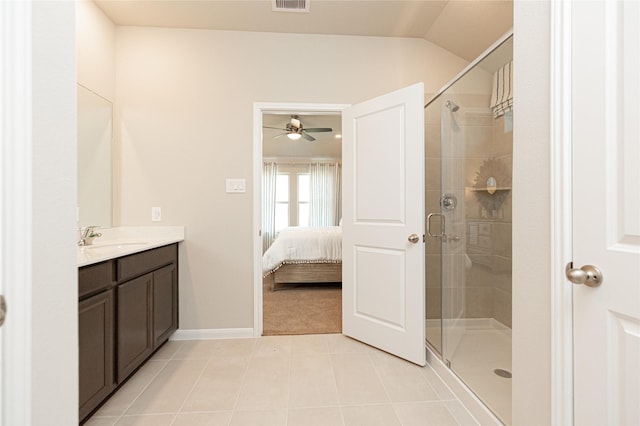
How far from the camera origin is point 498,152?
2262 millimetres

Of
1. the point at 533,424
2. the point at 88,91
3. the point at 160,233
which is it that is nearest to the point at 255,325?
the point at 160,233

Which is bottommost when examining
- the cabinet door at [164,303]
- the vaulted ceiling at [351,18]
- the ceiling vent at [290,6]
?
the cabinet door at [164,303]

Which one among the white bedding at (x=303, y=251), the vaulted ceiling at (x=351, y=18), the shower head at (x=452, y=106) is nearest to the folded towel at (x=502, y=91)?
the shower head at (x=452, y=106)

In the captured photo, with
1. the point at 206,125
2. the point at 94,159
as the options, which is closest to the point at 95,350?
the point at 94,159

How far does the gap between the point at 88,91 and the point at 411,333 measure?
9.90 ft

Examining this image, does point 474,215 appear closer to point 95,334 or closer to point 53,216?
point 53,216

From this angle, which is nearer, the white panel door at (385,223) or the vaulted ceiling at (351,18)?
the white panel door at (385,223)

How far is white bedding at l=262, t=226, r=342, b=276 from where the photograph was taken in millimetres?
4129

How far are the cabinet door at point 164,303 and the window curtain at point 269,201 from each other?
4.58 m

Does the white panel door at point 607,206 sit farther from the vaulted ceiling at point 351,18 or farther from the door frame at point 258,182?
the door frame at point 258,182

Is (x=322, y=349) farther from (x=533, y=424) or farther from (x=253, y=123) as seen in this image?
(x=253, y=123)

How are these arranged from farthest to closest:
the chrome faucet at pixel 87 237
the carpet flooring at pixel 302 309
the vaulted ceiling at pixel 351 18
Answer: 1. the carpet flooring at pixel 302 309
2. the vaulted ceiling at pixel 351 18
3. the chrome faucet at pixel 87 237

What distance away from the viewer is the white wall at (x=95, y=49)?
218cm

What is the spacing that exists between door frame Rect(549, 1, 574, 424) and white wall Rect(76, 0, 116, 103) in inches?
110
